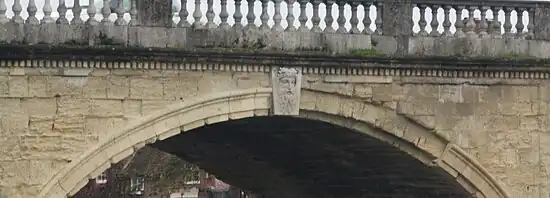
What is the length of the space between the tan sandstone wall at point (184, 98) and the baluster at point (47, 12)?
1.46 ft

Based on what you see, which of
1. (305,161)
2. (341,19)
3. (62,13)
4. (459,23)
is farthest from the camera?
(305,161)

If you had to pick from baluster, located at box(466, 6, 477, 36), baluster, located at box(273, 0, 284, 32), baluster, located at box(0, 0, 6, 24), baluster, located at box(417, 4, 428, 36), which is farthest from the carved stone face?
baluster, located at box(0, 0, 6, 24)

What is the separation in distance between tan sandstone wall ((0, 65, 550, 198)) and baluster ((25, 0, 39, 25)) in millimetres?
432

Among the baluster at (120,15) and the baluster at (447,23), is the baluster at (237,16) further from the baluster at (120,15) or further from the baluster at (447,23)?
the baluster at (447,23)

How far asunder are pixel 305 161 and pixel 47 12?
220 inches

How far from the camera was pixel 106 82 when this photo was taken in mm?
12328

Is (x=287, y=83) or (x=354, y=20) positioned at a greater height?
(x=354, y=20)

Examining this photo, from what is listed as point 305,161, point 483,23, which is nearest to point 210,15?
point 483,23

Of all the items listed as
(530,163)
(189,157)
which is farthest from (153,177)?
(530,163)

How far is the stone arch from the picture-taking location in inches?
481

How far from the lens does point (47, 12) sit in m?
12.2

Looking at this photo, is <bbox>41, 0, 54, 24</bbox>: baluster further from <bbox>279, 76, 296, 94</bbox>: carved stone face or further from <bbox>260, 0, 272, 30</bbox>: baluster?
<bbox>279, 76, 296, 94</bbox>: carved stone face

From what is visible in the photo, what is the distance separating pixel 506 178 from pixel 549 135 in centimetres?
68

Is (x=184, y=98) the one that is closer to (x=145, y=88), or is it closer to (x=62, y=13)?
(x=145, y=88)
